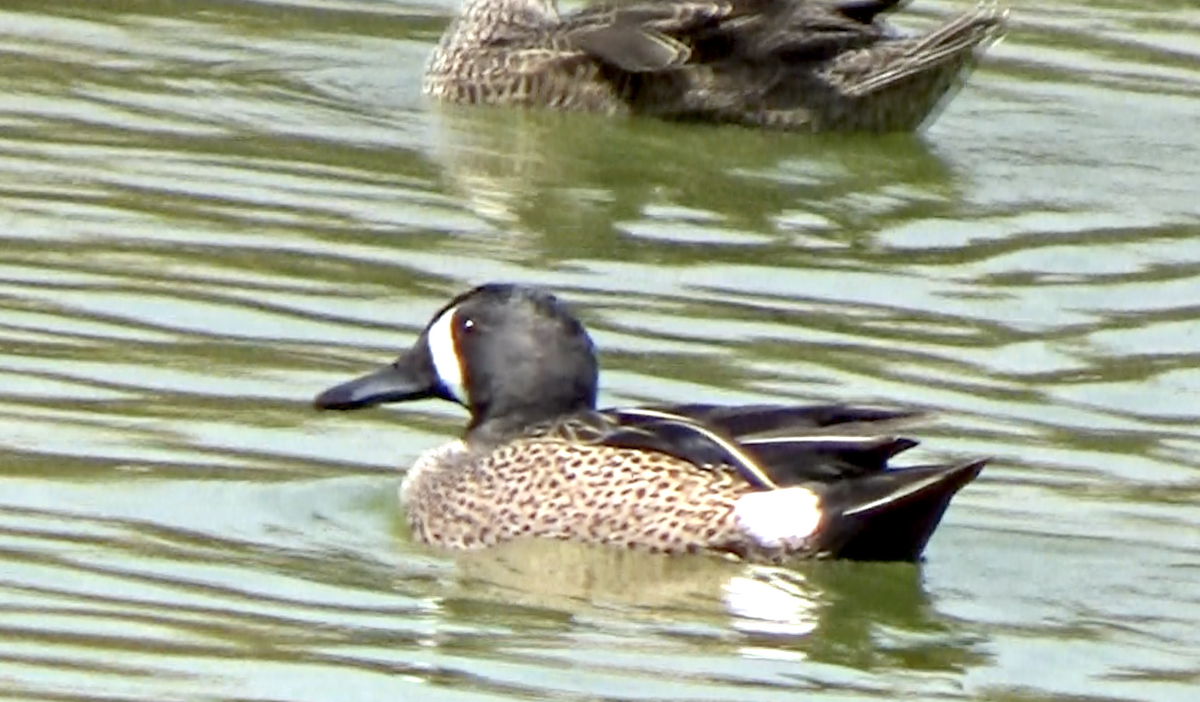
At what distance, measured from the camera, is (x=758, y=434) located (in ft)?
28.5

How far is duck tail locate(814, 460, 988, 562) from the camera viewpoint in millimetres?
8539

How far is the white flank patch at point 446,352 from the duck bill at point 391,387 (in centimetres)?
2

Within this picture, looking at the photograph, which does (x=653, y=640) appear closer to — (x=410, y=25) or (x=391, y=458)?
(x=391, y=458)

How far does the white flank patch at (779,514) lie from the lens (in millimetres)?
8664

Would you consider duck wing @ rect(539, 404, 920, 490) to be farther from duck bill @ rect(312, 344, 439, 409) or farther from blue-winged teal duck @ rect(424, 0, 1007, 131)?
blue-winged teal duck @ rect(424, 0, 1007, 131)

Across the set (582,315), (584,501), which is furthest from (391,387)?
(582,315)

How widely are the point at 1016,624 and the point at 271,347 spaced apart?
2.74 m

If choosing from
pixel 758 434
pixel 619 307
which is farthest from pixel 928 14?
pixel 758 434

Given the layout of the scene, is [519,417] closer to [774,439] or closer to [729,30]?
[774,439]

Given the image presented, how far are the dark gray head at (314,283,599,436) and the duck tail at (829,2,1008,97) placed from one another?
4706 mm

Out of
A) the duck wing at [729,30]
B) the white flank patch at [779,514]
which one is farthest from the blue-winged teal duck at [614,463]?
the duck wing at [729,30]

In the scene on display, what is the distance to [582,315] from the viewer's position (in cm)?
1089

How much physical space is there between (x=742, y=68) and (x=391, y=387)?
4.86 metres

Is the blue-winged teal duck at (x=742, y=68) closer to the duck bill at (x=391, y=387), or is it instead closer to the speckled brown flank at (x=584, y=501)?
the duck bill at (x=391, y=387)
